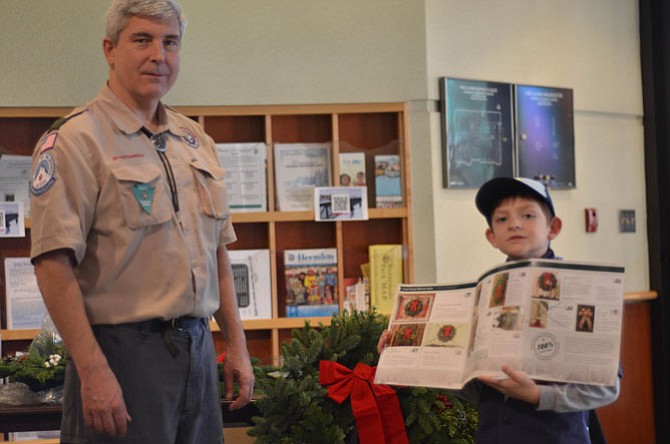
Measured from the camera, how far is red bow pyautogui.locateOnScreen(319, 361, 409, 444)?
256 centimetres

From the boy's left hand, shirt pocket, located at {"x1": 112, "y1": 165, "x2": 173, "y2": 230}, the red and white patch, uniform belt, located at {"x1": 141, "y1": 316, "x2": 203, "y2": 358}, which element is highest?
the red and white patch

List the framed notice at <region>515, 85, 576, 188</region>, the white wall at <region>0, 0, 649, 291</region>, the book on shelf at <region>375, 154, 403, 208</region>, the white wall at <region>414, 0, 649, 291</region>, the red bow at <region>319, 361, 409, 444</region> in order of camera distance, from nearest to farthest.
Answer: the red bow at <region>319, 361, 409, 444</region> < the white wall at <region>0, 0, 649, 291</region> < the book on shelf at <region>375, 154, 403, 208</region> < the white wall at <region>414, 0, 649, 291</region> < the framed notice at <region>515, 85, 576, 188</region>

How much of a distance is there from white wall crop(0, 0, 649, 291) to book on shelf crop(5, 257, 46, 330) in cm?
78

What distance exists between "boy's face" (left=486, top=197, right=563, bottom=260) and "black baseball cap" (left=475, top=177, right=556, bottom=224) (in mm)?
21

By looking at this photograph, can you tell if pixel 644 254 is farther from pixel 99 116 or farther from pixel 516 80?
pixel 99 116

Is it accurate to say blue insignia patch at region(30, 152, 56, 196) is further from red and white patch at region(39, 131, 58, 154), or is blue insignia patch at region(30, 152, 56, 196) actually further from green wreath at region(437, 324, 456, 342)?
green wreath at region(437, 324, 456, 342)

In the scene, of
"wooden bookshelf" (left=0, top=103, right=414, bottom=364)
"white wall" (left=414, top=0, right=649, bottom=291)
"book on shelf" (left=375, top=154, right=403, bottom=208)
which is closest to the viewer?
"wooden bookshelf" (left=0, top=103, right=414, bottom=364)

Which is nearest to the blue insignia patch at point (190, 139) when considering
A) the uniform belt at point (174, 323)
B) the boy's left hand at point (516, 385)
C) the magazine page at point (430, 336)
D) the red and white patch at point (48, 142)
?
the red and white patch at point (48, 142)

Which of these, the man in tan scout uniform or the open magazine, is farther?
the open magazine

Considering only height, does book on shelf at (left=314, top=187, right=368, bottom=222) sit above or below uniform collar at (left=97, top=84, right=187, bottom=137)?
below

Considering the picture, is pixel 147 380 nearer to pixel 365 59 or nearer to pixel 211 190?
pixel 211 190

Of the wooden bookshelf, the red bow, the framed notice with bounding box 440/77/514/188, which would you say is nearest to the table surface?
the red bow

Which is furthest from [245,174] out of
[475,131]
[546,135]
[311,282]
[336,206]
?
[546,135]

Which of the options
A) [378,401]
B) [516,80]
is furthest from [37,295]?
[516,80]
